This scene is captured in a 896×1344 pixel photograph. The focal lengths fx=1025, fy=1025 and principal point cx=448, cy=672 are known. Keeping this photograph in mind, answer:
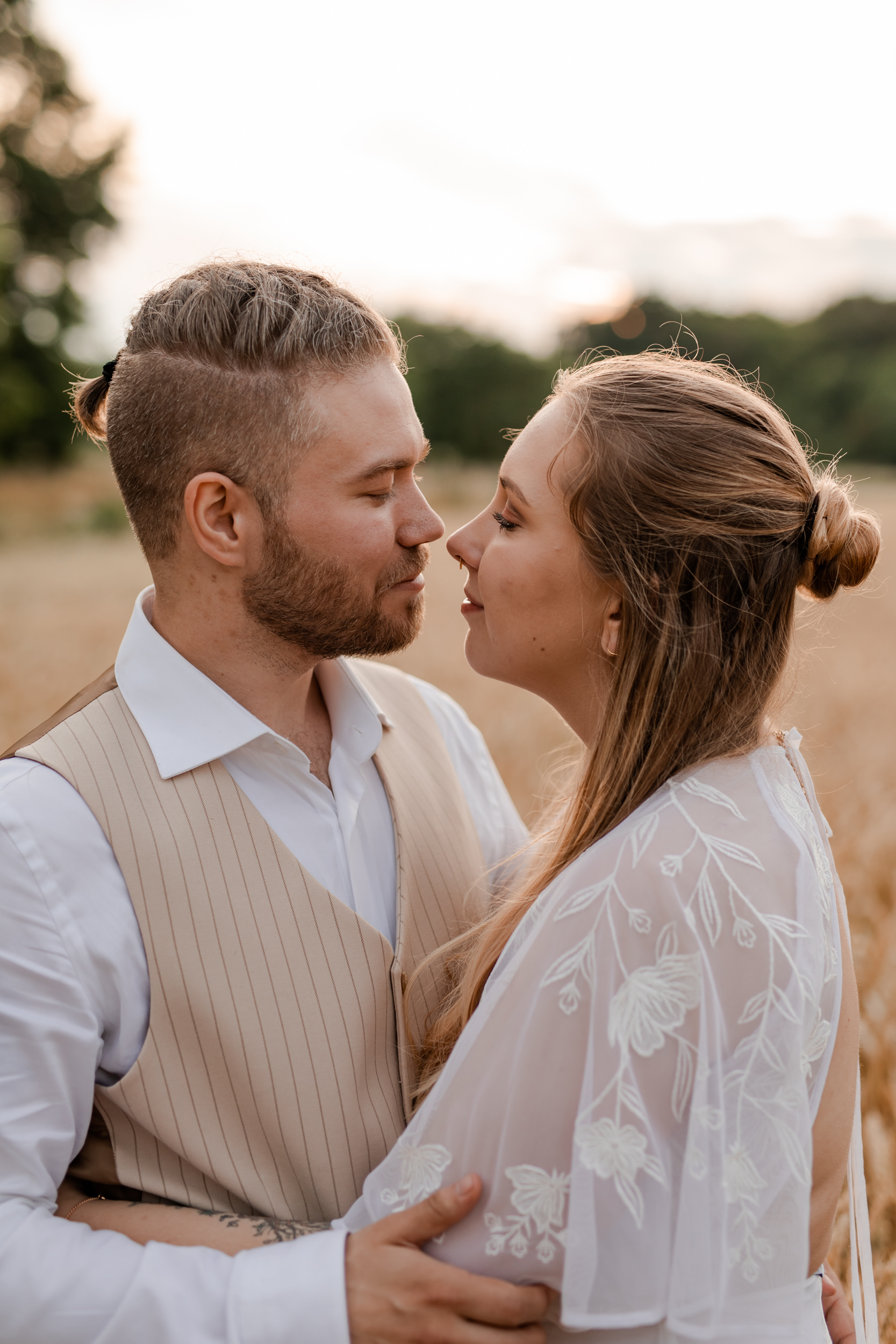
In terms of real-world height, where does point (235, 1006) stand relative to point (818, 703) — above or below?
above

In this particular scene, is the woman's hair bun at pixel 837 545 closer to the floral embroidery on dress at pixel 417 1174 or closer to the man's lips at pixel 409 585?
the man's lips at pixel 409 585

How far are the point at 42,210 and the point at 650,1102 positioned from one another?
29.3 meters

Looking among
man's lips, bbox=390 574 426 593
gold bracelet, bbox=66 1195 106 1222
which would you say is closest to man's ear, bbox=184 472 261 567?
man's lips, bbox=390 574 426 593

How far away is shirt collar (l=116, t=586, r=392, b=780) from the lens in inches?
75.0

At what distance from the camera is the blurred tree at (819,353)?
109ft

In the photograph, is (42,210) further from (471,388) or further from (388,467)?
(388,467)

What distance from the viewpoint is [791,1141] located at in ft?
5.22

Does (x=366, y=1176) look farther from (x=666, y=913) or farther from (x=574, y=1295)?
(x=666, y=913)

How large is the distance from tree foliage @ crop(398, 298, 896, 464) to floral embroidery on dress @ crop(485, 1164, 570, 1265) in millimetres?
22487

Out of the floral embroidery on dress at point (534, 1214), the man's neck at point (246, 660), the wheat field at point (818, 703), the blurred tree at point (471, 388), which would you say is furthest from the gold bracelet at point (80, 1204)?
the blurred tree at point (471, 388)

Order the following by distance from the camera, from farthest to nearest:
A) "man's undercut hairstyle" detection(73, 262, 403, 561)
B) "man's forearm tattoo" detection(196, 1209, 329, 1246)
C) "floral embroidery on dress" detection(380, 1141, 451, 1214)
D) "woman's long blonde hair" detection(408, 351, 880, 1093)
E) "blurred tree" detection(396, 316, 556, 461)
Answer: "blurred tree" detection(396, 316, 556, 461), "man's undercut hairstyle" detection(73, 262, 403, 561), "woman's long blonde hair" detection(408, 351, 880, 1093), "man's forearm tattoo" detection(196, 1209, 329, 1246), "floral embroidery on dress" detection(380, 1141, 451, 1214)

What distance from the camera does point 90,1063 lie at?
5.62ft

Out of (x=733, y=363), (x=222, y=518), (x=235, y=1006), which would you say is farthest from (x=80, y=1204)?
(x=733, y=363)

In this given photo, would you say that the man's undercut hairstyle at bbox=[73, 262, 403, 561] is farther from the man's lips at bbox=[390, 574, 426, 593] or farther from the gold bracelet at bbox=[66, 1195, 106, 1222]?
the gold bracelet at bbox=[66, 1195, 106, 1222]
